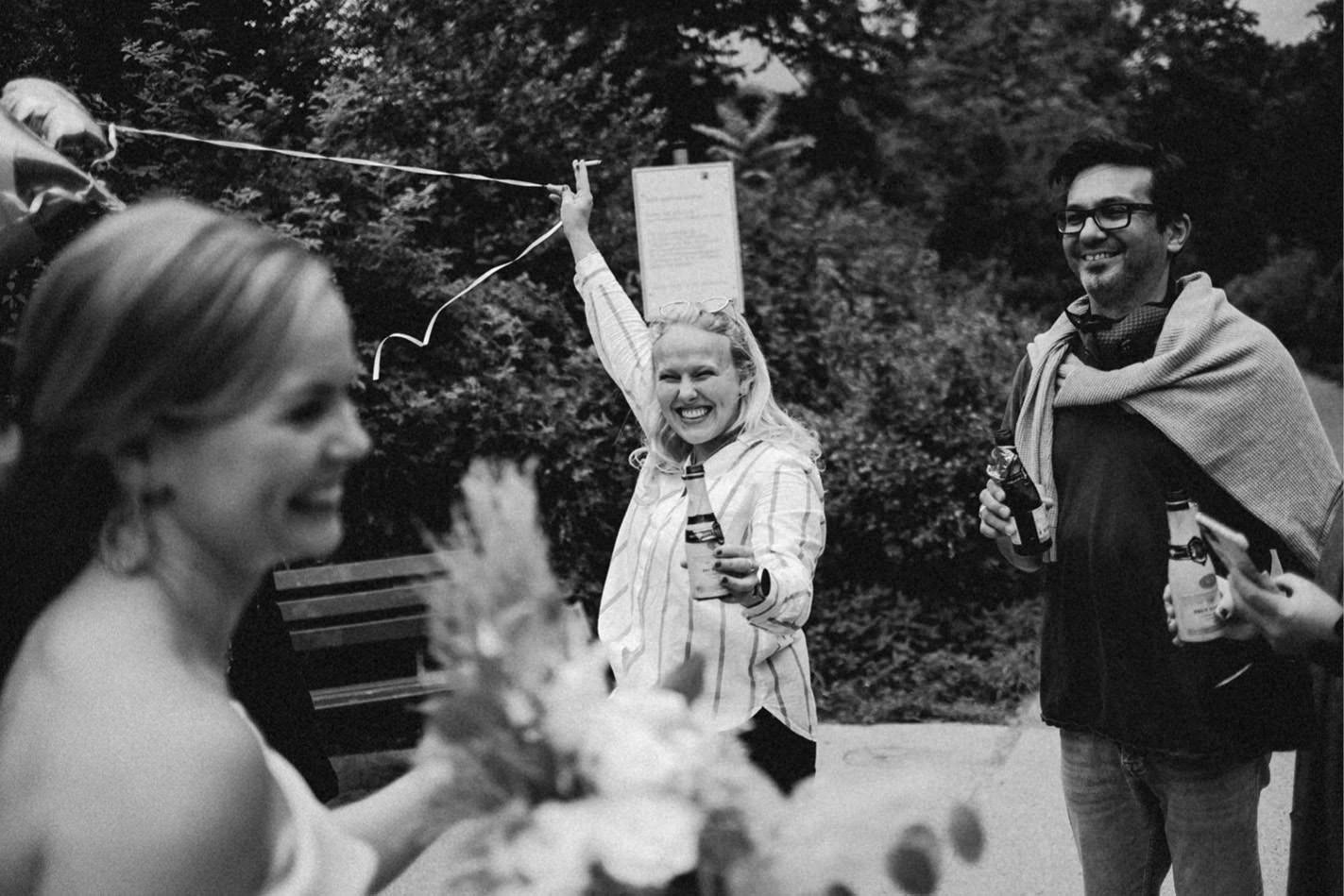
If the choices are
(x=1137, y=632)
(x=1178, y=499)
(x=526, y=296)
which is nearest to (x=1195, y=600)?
(x=1178, y=499)

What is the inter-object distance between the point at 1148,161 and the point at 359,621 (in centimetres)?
425

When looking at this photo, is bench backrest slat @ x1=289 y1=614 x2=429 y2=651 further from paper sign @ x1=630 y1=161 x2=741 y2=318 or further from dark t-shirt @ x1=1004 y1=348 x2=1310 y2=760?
dark t-shirt @ x1=1004 y1=348 x2=1310 y2=760

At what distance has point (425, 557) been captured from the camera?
19.8 feet

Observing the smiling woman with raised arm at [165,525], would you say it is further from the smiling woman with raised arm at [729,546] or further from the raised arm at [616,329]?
the raised arm at [616,329]

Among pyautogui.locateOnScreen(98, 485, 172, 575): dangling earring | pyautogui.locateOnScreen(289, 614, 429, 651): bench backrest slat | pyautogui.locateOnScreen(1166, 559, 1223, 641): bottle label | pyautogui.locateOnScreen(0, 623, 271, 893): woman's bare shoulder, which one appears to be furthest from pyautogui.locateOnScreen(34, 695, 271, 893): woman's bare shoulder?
pyautogui.locateOnScreen(289, 614, 429, 651): bench backrest slat

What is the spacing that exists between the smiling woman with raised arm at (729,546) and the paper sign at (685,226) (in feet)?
8.94

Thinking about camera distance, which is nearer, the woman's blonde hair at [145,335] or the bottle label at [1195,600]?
the woman's blonde hair at [145,335]

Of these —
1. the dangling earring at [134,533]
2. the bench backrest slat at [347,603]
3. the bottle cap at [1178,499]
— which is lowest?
the bench backrest slat at [347,603]

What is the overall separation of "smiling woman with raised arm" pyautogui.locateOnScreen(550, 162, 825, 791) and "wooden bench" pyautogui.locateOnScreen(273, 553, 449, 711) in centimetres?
265

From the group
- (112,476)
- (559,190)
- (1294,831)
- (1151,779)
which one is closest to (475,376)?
(559,190)

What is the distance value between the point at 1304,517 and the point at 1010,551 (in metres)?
0.70

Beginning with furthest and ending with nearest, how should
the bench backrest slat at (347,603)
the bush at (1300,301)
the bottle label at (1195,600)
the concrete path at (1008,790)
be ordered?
the bush at (1300,301) < the bench backrest slat at (347,603) < the concrete path at (1008,790) < the bottle label at (1195,600)

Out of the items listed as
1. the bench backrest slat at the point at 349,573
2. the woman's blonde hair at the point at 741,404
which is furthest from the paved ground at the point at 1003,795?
the bench backrest slat at the point at 349,573

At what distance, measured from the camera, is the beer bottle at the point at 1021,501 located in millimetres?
3105
